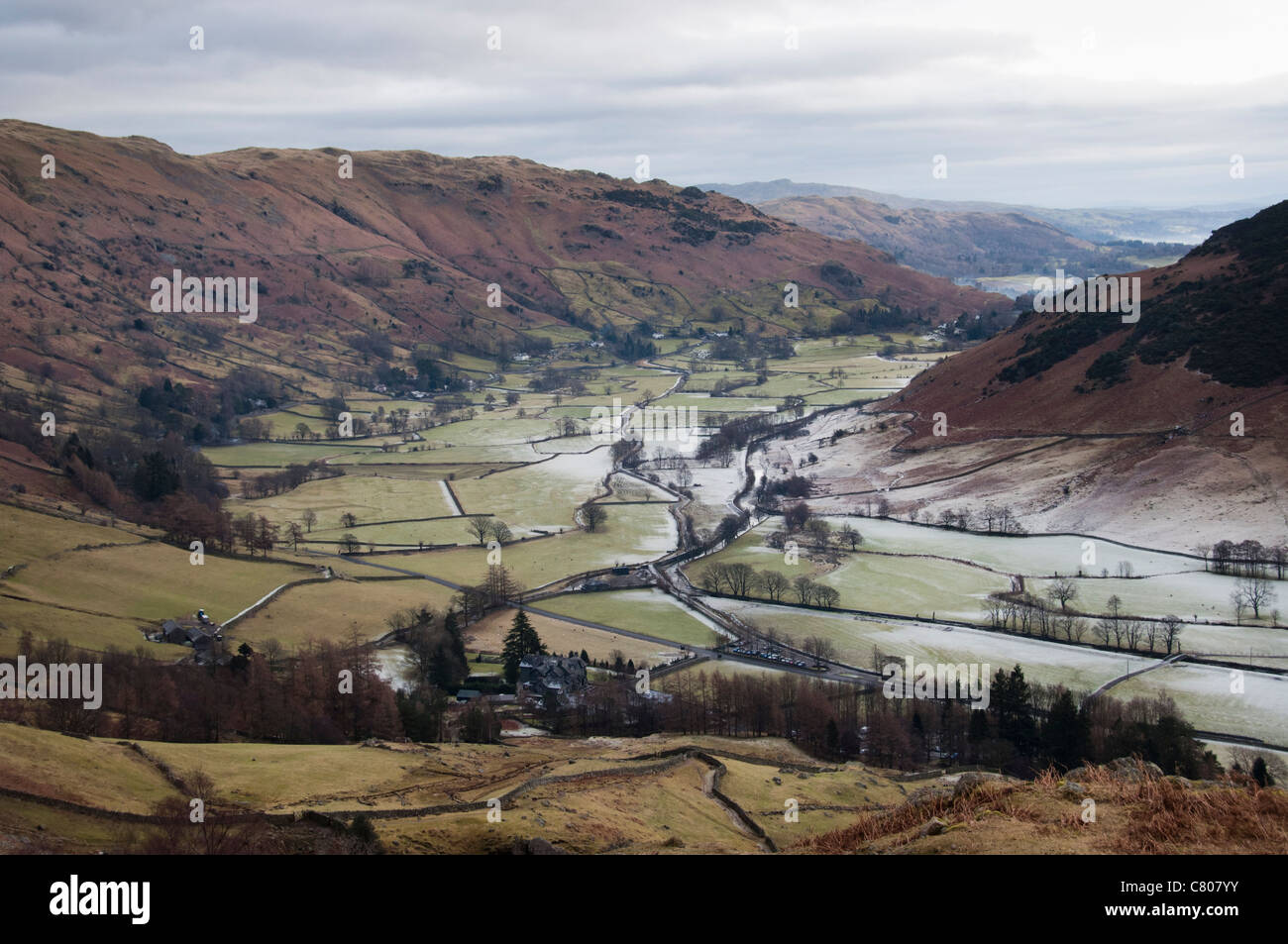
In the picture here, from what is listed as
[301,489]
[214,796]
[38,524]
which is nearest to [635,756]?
[214,796]

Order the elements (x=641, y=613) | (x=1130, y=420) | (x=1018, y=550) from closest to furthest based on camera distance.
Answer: (x=641, y=613) < (x=1018, y=550) < (x=1130, y=420)

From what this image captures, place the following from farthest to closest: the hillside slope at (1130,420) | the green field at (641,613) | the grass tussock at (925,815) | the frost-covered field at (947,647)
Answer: the hillside slope at (1130,420) < the green field at (641,613) < the frost-covered field at (947,647) < the grass tussock at (925,815)

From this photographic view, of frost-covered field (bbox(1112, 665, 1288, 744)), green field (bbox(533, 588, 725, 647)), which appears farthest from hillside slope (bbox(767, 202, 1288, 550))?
green field (bbox(533, 588, 725, 647))

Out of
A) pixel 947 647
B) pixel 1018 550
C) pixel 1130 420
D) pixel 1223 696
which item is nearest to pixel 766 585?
pixel 947 647

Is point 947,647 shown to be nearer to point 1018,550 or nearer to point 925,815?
point 1018,550

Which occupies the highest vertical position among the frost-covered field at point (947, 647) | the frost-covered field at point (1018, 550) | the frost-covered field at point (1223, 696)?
the frost-covered field at point (1018, 550)

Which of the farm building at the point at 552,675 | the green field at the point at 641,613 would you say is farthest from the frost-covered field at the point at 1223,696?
the farm building at the point at 552,675

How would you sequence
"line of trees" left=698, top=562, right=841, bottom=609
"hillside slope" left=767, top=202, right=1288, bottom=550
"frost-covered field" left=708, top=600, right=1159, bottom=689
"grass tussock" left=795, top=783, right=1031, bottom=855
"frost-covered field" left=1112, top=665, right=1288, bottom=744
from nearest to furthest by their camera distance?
"grass tussock" left=795, top=783, right=1031, bottom=855 < "frost-covered field" left=1112, top=665, right=1288, bottom=744 < "frost-covered field" left=708, top=600, right=1159, bottom=689 < "line of trees" left=698, top=562, right=841, bottom=609 < "hillside slope" left=767, top=202, right=1288, bottom=550

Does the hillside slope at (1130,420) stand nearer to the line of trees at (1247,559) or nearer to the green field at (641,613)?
the line of trees at (1247,559)

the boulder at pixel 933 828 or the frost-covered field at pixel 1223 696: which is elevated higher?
the boulder at pixel 933 828

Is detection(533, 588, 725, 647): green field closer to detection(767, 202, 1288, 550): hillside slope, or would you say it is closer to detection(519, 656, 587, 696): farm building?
detection(519, 656, 587, 696): farm building
